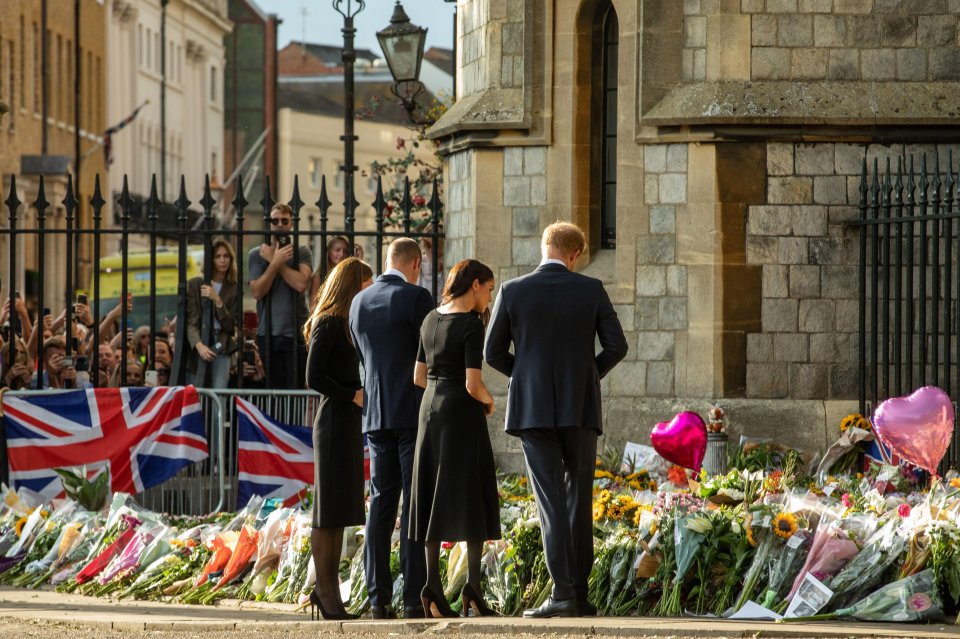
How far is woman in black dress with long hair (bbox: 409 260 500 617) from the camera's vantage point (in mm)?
10430

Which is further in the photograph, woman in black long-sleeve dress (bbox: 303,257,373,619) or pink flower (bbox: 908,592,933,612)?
woman in black long-sleeve dress (bbox: 303,257,373,619)

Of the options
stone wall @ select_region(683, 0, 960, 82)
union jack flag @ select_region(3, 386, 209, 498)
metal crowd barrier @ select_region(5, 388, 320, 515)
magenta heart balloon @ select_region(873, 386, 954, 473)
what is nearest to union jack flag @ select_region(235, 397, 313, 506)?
metal crowd barrier @ select_region(5, 388, 320, 515)

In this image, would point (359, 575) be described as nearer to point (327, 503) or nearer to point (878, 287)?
point (327, 503)

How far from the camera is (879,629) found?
9891 mm

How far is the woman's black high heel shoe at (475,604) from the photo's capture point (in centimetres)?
1059

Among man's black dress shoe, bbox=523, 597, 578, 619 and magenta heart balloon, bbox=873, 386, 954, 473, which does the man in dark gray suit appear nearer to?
man's black dress shoe, bbox=523, 597, 578, 619

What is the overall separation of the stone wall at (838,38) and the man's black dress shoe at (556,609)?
17.3 feet

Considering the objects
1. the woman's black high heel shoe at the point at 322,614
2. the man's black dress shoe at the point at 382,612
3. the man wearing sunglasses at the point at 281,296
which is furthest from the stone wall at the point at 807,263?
the woman's black high heel shoe at the point at 322,614

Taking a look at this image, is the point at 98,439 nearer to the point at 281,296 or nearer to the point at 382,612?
the point at 281,296

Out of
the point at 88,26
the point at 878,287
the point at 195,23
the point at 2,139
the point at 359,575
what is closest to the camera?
the point at 359,575

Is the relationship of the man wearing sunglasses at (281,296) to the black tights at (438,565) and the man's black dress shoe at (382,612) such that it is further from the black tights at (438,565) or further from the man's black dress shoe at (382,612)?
the black tights at (438,565)

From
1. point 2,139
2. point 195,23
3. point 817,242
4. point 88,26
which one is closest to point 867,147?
point 817,242

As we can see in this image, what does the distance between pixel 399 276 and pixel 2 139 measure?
3820 cm

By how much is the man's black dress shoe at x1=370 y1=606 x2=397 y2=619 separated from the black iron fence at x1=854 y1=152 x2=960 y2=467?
378 centimetres
